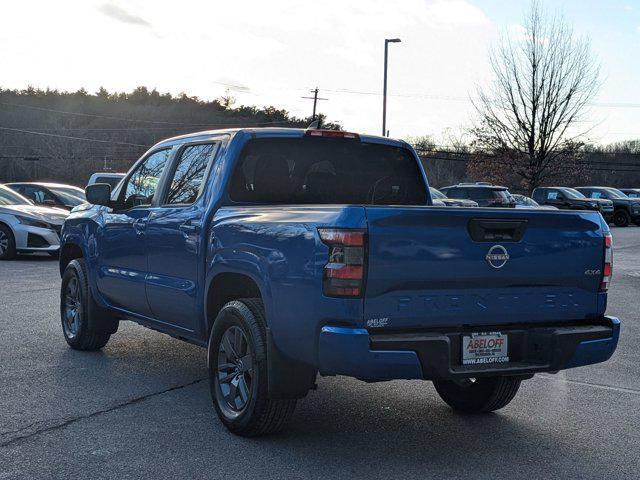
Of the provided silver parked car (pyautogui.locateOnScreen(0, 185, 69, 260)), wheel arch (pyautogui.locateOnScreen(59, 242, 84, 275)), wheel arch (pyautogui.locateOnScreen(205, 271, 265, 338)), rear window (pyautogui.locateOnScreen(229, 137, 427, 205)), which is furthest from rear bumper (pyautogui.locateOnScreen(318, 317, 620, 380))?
silver parked car (pyautogui.locateOnScreen(0, 185, 69, 260))

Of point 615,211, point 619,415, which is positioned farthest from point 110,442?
point 615,211

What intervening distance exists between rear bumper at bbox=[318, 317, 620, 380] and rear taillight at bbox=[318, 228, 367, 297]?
207 millimetres

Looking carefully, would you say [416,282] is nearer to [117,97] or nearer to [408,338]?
[408,338]

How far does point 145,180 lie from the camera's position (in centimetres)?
692

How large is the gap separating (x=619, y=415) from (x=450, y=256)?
7.14 feet

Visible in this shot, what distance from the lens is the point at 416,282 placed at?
4.39 meters

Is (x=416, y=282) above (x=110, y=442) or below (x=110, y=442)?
above

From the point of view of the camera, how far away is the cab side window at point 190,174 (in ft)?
19.5

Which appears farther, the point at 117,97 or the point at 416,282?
the point at 117,97

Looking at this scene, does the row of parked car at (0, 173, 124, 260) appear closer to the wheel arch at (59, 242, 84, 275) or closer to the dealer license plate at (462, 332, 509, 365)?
the wheel arch at (59, 242, 84, 275)

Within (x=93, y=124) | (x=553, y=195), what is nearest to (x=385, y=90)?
(x=553, y=195)

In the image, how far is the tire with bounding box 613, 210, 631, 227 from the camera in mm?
40531

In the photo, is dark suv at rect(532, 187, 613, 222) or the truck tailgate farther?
dark suv at rect(532, 187, 613, 222)

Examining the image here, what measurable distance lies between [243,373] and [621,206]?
38694 millimetres
